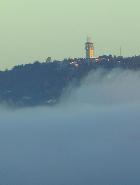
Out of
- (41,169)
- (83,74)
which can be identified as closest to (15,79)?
(83,74)

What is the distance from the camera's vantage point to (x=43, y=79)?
197m

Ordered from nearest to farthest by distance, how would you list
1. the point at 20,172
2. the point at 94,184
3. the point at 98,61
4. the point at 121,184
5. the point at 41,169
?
the point at 121,184 → the point at 94,184 → the point at 20,172 → the point at 41,169 → the point at 98,61

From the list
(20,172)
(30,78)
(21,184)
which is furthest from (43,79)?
(21,184)

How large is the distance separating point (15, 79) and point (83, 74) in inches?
604

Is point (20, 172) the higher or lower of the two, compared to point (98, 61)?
lower

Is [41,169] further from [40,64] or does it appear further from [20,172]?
[40,64]

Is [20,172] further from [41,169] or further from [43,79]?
[43,79]

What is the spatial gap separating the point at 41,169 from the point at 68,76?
41.7 meters

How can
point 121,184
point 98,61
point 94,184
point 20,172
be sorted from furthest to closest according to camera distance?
1. point 98,61
2. point 20,172
3. point 94,184
4. point 121,184

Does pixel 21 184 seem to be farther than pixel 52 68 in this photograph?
No

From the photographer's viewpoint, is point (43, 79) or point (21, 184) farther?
point (43, 79)

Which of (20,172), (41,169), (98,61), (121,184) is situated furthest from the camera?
(98,61)

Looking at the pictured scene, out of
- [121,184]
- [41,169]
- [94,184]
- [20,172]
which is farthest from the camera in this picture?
[41,169]

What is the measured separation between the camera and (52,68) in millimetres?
192750
